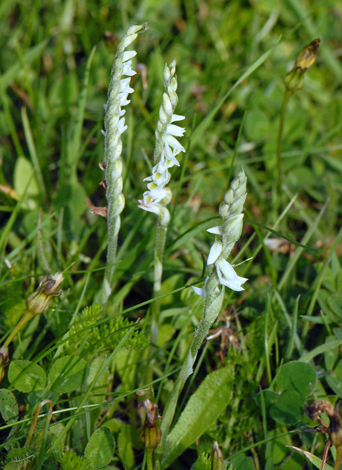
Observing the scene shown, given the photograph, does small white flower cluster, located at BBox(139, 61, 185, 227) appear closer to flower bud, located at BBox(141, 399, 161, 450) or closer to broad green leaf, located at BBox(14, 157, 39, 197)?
flower bud, located at BBox(141, 399, 161, 450)

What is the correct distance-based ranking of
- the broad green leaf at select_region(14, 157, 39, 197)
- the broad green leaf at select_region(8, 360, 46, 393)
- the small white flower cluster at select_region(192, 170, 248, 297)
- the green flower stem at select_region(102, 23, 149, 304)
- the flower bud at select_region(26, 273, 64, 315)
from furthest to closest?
the broad green leaf at select_region(14, 157, 39, 197)
the broad green leaf at select_region(8, 360, 46, 393)
the flower bud at select_region(26, 273, 64, 315)
the green flower stem at select_region(102, 23, 149, 304)
the small white flower cluster at select_region(192, 170, 248, 297)

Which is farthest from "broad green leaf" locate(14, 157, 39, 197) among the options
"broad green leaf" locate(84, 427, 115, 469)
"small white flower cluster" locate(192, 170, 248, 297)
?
"small white flower cluster" locate(192, 170, 248, 297)

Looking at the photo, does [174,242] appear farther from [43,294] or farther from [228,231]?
[228,231]

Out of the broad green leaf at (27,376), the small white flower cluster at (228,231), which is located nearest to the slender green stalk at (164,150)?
the small white flower cluster at (228,231)

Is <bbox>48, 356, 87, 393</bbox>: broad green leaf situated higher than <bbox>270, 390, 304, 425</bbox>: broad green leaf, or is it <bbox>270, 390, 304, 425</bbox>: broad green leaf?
<bbox>48, 356, 87, 393</bbox>: broad green leaf

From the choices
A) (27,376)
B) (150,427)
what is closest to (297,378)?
(150,427)

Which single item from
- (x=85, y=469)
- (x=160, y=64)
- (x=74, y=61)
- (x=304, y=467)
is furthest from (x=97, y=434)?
(x=74, y=61)

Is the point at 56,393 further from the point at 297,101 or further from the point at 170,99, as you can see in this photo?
the point at 297,101
